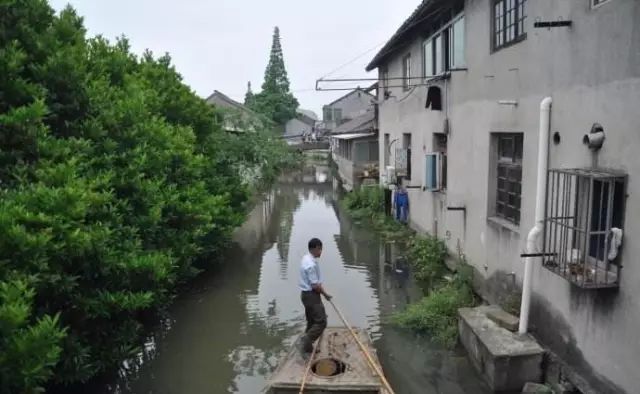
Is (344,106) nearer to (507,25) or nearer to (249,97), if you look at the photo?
(249,97)

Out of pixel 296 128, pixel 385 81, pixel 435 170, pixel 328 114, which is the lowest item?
pixel 435 170

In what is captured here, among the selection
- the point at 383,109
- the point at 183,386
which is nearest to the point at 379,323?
the point at 183,386

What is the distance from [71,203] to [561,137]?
19.8 ft

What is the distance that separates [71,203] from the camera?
5.37 metres

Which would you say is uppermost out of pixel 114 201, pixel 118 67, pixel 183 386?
pixel 118 67

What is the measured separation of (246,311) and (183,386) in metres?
3.30

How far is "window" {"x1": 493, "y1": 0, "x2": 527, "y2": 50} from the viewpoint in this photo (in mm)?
8672

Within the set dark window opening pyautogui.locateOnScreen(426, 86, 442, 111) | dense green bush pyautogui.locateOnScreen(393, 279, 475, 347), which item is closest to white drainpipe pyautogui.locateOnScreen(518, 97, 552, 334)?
dense green bush pyautogui.locateOnScreen(393, 279, 475, 347)

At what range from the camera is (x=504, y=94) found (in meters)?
9.09

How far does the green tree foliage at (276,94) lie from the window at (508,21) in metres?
59.3

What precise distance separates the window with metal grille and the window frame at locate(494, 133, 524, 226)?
5.22 feet

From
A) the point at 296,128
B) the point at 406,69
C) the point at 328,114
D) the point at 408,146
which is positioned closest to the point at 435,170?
the point at 408,146

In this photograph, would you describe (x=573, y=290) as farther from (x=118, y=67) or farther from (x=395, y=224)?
(x=395, y=224)

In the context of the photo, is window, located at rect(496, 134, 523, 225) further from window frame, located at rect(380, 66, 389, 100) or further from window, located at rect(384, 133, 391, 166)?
window frame, located at rect(380, 66, 389, 100)
